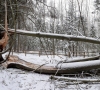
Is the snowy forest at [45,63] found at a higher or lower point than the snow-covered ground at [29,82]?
higher

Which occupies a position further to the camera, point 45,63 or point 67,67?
point 67,67

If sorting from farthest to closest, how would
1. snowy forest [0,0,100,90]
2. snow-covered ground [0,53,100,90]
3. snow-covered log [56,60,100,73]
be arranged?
1. snow-covered log [56,60,100,73]
2. snow-covered ground [0,53,100,90]
3. snowy forest [0,0,100,90]

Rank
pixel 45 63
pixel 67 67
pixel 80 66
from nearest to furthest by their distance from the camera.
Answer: pixel 45 63, pixel 80 66, pixel 67 67

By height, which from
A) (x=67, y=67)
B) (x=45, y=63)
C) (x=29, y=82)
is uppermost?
(x=45, y=63)

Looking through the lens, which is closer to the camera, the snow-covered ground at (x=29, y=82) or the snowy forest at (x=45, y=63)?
the snowy forest at (x=45, y=63)

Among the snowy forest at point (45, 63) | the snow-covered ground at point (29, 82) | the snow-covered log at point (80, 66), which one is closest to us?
the snowy forest at point (45, 63)

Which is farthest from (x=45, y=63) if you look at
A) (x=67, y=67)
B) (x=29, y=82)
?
(x=29, y=82)

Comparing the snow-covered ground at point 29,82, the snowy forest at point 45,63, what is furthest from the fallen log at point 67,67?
the snow-covered ground at point 29,82

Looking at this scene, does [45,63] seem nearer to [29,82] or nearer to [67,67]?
[67,67]

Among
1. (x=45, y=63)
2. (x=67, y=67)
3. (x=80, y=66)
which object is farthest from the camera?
(x=67, y=67)

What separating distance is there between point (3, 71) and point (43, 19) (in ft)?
12.8

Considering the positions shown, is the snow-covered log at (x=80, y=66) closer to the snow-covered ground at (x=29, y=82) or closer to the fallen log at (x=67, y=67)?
the fallen log at (x=67, y=67)

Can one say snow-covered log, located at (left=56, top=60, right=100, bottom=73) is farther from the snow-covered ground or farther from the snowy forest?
the snow-covered ground

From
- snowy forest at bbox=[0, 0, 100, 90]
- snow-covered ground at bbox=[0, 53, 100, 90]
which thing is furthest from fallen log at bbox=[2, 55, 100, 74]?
snow-covered ground at bbox=[0, 53, 100, 90]
